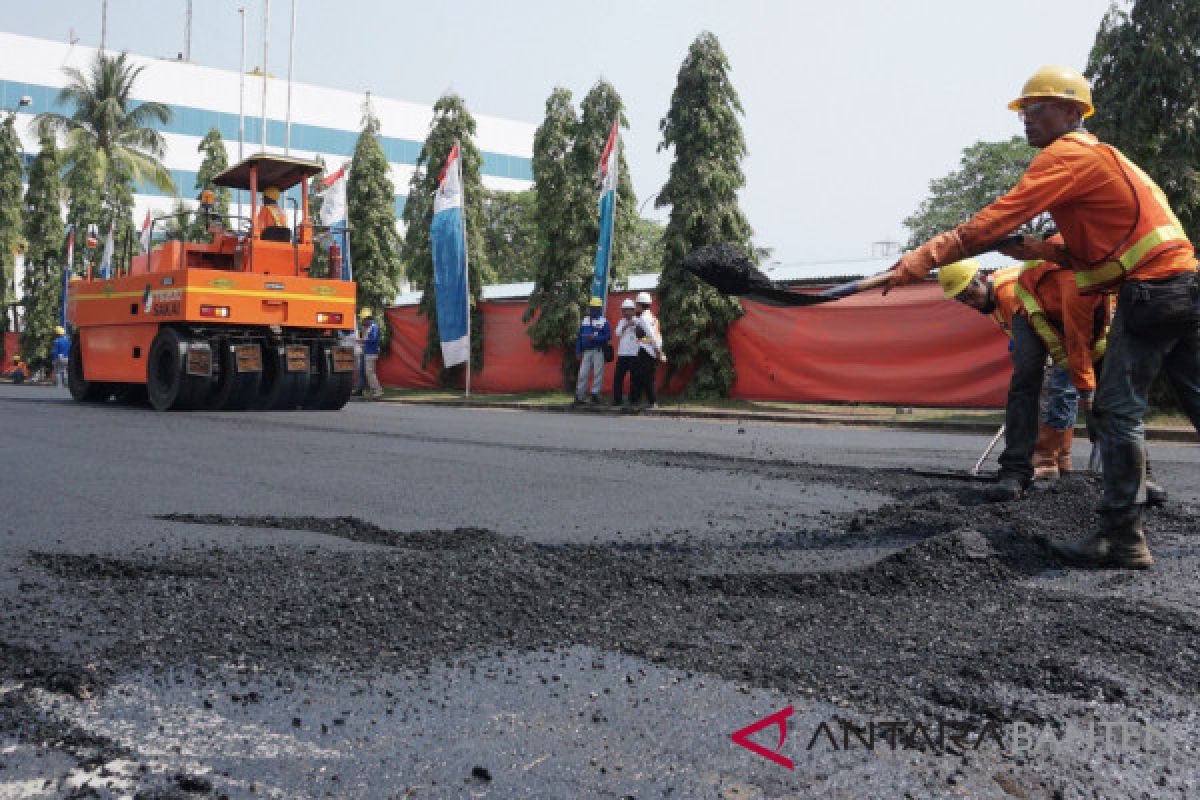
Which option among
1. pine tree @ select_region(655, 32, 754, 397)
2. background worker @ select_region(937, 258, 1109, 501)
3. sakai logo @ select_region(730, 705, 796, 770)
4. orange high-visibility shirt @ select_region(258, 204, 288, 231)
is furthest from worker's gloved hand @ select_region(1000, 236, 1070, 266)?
pine tree @ select_region(655, 32, 754, 397)

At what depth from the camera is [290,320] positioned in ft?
44.4

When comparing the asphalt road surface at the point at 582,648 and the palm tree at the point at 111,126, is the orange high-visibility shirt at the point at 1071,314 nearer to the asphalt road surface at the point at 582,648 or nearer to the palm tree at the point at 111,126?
the asphalt road surface at the point at 582,648

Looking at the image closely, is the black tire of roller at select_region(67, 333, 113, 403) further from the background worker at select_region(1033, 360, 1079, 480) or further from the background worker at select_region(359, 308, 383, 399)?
the background worker at select_region(1033, 360, 1079, 480)

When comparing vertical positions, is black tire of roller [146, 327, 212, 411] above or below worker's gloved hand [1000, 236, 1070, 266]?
below

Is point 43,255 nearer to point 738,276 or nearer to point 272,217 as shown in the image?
Result: point 272,217

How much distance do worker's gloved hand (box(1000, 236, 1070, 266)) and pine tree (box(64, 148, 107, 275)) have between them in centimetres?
3561

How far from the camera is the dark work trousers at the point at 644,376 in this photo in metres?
16.2

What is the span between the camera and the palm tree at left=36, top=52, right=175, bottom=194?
3744cm

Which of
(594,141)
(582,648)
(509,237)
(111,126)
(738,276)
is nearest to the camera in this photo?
(582,648)

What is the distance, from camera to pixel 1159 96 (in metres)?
13.0

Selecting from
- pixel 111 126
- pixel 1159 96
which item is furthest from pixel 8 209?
pixel 1159 96

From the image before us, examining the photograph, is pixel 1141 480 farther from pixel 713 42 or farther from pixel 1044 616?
pixel 713 42

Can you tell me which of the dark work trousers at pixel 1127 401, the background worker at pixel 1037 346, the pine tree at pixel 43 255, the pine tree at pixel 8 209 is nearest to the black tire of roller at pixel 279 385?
the background worker at pixel 1037 346

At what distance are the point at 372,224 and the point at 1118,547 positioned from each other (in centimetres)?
2437
